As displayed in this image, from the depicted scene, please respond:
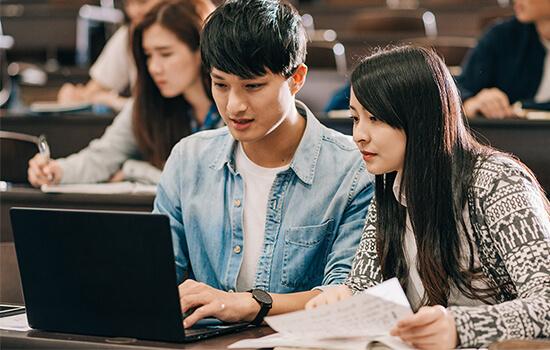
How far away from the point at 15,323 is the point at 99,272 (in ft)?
0.77

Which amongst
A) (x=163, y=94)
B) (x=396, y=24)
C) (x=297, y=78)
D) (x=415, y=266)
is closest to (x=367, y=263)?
(x=415, y=266)

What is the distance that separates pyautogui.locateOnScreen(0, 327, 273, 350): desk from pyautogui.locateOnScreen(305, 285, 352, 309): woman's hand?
107mm

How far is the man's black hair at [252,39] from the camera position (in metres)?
1.86

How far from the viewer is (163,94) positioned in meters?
2.94

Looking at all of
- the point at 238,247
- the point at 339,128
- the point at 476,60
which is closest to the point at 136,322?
the point at 238,247

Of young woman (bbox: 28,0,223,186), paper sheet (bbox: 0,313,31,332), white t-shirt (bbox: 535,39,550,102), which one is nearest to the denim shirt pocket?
paper sheet (bbox: 0,313,31,332)

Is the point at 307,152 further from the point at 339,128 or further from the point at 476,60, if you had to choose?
the point at 476,60

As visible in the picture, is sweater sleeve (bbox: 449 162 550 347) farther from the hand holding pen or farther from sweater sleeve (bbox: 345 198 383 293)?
the hand holding pen

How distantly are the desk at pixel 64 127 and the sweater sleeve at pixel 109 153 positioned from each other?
336 mm

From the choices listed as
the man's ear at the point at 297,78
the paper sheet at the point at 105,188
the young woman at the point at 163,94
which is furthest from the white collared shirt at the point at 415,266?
the young woman at the point at 163,94

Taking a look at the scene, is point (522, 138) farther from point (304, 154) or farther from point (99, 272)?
point (99, 272)

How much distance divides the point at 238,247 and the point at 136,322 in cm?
45

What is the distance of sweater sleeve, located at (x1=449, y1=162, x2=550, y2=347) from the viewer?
1.50 m

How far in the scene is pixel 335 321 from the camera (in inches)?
57.0
